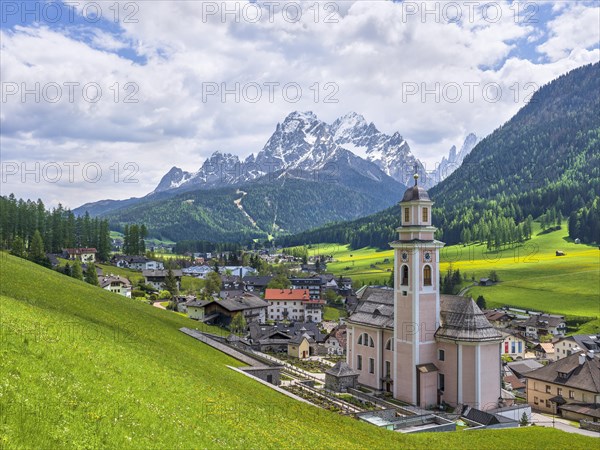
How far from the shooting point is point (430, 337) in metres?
54.8

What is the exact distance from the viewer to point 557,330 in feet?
353

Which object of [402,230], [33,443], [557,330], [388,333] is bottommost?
[557,330]

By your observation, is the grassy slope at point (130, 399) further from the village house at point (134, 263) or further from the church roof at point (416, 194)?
the village house at point (134, 263)

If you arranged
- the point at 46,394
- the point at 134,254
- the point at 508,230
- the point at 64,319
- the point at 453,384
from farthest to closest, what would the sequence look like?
the point at 508,230 → the point at 134,254 → the point at 453,384 → the point at 64,319 → the point at 46,394

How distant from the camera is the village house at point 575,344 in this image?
87.7 metres

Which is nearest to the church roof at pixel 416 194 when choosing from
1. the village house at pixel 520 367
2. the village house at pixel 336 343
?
the village house at pixel 520 367

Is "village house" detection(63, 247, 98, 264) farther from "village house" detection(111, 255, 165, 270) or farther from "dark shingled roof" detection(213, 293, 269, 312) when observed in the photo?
"dark shingled roof" detection(213, 293, 269, 312)

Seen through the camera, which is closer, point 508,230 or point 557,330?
point 557,330

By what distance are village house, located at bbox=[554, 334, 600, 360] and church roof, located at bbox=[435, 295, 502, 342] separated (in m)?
43.4

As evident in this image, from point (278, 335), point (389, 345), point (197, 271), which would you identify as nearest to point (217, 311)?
point (278, 335)

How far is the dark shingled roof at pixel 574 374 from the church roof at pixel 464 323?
490 inches

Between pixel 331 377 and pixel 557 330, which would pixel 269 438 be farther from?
pixel 557 330

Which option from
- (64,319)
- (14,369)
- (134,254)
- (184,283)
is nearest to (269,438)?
(14,369)

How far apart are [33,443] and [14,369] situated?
5090 mm
